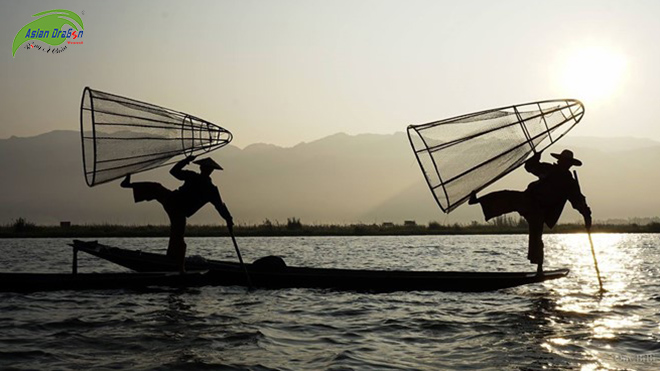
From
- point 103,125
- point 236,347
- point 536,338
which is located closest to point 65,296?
point 103,125

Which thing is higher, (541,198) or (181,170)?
(181,170)

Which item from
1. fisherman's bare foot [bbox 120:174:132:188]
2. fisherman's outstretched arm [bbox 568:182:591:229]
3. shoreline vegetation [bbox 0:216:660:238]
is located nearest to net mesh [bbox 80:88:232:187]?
fisherman's bare foot [bbox 120:174:132:188]

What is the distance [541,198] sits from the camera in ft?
48.3

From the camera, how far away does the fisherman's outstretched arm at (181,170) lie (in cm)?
1441

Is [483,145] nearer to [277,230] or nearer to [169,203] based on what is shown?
[169,203]

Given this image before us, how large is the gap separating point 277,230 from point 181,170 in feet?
134

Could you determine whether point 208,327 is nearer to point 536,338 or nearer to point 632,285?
point 536,338

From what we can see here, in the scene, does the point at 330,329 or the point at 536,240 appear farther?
the point at 536,240

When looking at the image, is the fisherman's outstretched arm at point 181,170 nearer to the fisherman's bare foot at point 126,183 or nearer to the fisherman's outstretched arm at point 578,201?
the fisherman's bare foot at point 126,183

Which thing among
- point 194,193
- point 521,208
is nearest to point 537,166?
point 521,208

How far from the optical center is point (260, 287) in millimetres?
15633

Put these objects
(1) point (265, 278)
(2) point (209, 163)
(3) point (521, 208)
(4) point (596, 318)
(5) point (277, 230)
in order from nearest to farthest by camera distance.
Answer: (4) point (596, 318), (2) point (209, 163), (3) point (521, 208), (1) point (265, 278), (5) point (277, 230)

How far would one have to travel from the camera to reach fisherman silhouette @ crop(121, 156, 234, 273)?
14438 mm

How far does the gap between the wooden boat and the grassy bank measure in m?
35.2
